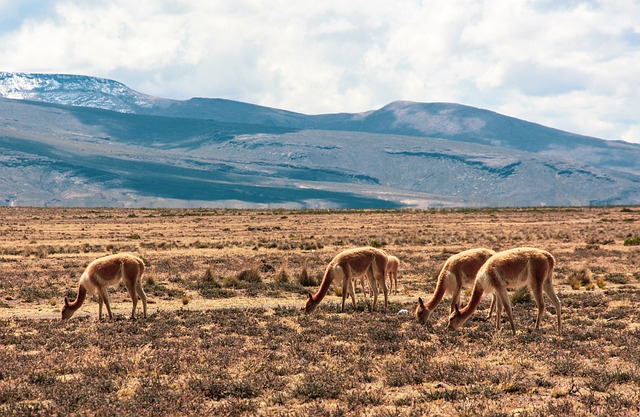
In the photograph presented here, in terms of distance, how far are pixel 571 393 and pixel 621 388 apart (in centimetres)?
89

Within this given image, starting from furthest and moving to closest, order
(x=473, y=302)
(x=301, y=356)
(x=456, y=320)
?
(x=456, y=320) → (x=473, y=302) → (x=301, y=356)

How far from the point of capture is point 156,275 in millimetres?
27609

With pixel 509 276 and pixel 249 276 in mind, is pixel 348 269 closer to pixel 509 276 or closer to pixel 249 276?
pixel 509 276

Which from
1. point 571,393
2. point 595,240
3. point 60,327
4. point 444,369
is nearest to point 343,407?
point 444,369

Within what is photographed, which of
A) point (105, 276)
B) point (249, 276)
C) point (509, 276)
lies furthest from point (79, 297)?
point (509, 276)

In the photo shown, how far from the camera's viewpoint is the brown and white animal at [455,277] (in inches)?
601

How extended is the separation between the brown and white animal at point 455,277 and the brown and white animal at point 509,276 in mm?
1083

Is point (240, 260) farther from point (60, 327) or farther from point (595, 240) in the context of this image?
point (595, 240)

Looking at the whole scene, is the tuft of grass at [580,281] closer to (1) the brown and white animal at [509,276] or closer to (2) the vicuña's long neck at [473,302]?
(1) the brown and white animal at [509,276]

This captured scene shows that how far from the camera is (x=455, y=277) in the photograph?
15.4m

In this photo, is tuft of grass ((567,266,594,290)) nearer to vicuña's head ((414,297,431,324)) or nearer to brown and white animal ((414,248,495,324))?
brown and white animal ((414,248,495,324))

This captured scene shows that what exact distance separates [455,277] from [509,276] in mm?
1772

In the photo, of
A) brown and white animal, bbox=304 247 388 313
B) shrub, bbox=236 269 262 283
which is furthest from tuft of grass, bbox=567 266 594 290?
shrub, bbox=236 269 262 283

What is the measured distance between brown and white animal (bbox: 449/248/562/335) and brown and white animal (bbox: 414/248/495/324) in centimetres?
108
